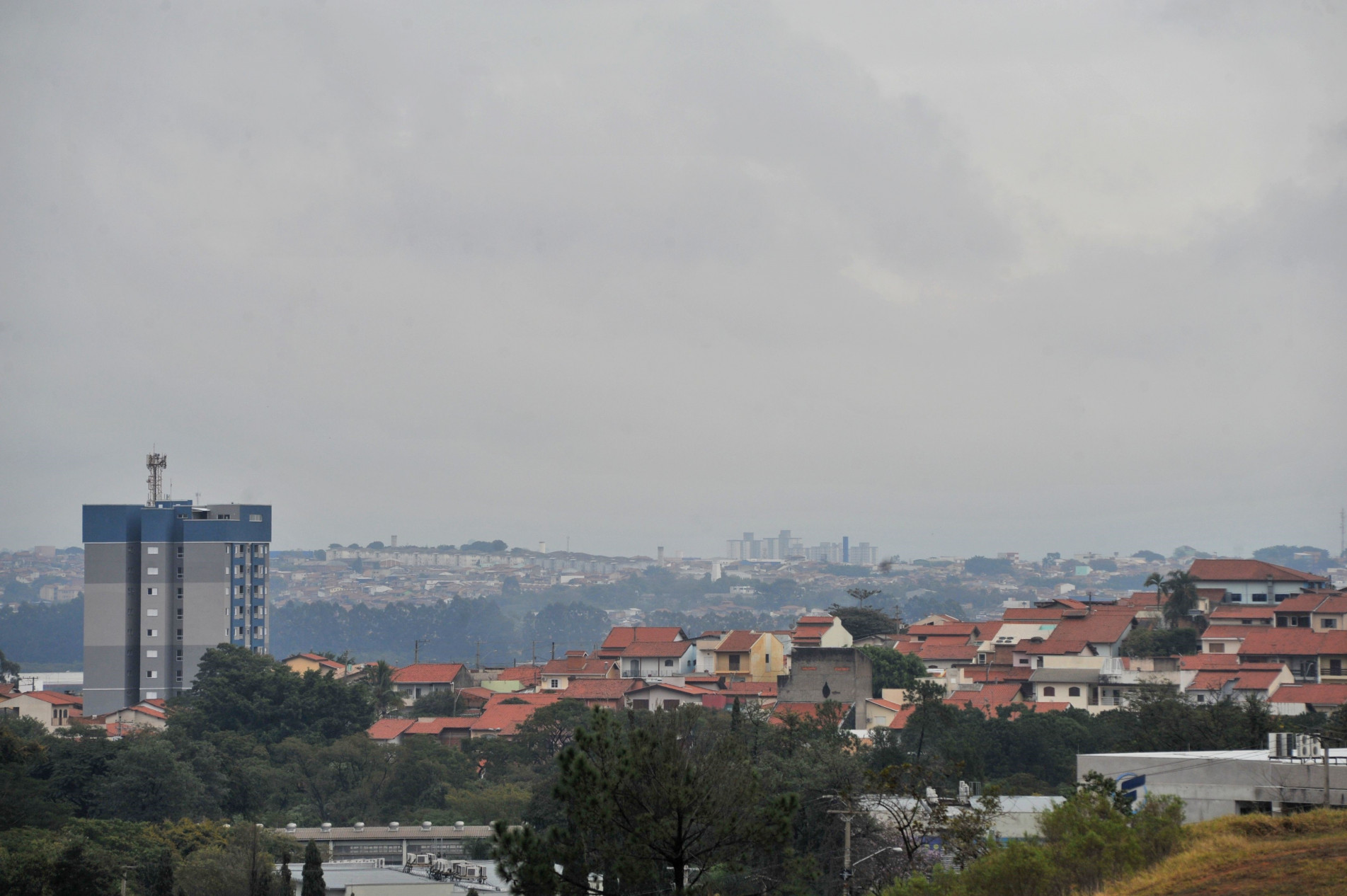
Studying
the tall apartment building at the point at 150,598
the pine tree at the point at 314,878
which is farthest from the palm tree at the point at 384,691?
the pine tree at the point at 314,878

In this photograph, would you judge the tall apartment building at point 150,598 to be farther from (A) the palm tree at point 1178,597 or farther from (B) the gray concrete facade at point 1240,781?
Answer: (B) the gray concrete facade at point 1240,781

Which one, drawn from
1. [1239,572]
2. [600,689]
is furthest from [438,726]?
[1239,572]

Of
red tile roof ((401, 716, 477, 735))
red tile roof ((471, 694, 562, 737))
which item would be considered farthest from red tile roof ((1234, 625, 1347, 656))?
red tile roof ((401, 716, 477, 735))

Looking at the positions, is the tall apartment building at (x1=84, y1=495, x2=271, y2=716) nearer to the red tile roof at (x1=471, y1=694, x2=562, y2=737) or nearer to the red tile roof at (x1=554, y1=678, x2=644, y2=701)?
the red tile roof at (x1=471, y1=694, x2=562, y2=737)

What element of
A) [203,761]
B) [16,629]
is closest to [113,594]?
[203,761]

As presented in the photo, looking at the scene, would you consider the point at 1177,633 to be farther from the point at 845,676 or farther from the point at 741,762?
the point at 741,762
